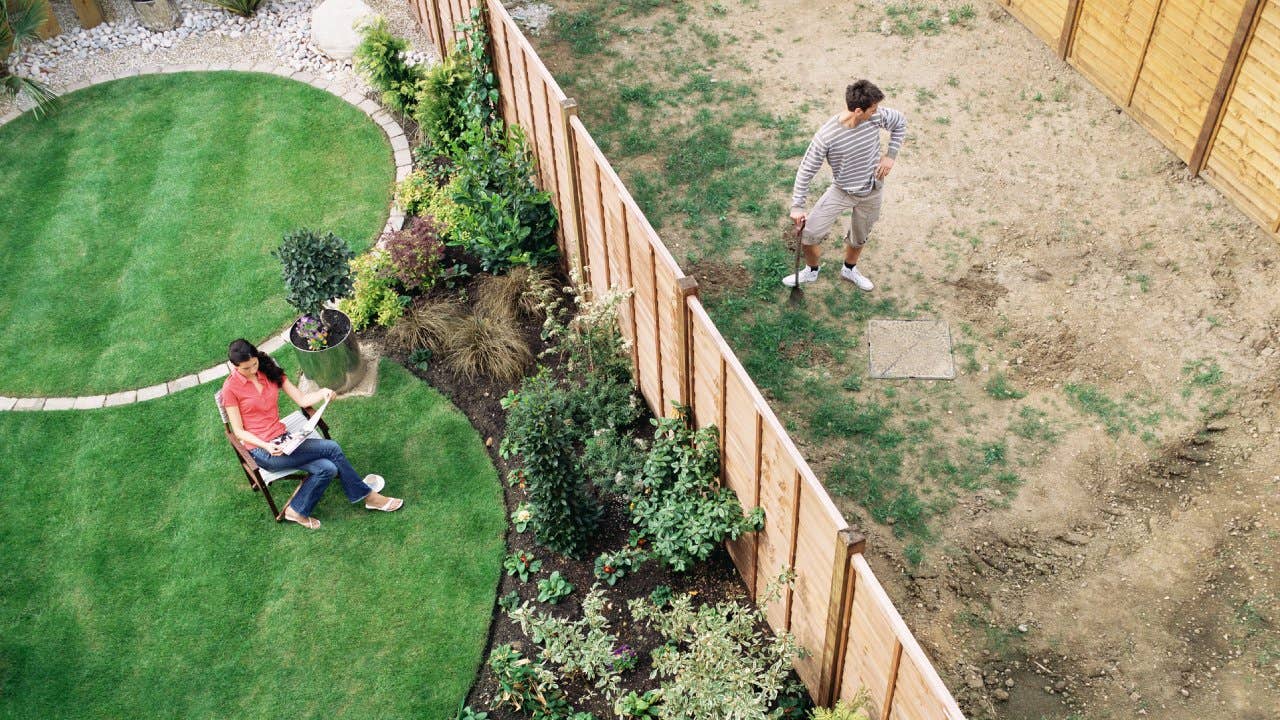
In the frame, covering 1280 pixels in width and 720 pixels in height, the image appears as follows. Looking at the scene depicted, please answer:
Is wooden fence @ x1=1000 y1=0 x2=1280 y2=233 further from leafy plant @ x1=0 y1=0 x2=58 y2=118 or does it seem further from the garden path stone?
leafy plant @ x1=0 y1=0 x2=58 y2=118

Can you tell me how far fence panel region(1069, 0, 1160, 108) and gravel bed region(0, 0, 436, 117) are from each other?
747 cm

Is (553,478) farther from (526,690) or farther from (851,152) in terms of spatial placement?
(851,152)

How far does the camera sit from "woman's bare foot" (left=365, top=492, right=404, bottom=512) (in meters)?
7.55

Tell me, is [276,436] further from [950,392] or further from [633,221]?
[950,392]

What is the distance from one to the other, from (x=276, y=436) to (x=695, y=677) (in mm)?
3619

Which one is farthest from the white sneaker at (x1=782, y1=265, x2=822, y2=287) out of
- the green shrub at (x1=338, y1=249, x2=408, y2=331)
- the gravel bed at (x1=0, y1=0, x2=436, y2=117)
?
the gravel bed at (x1=0, y1=0, x2=436, y2=117)

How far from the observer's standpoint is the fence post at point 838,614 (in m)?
4.79

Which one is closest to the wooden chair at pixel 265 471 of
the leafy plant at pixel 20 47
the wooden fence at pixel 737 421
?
the wooden fence at pixel 737 421

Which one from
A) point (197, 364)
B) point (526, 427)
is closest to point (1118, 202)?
point (526, 427)

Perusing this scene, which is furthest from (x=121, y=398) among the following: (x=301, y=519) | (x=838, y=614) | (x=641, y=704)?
(x=838, y=614)

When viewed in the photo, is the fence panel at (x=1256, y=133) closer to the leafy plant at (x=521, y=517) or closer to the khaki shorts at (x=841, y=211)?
the khaki shorts at (x=841, y=211)

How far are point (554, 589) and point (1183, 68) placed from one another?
25.9ft

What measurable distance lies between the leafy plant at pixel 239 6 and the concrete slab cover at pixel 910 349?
30.3 feet

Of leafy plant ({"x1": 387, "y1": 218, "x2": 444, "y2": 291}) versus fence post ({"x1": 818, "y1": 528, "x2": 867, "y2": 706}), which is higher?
fence post ({"x1": 818, "y1": 528, "x2": 867, "y2": 706})
